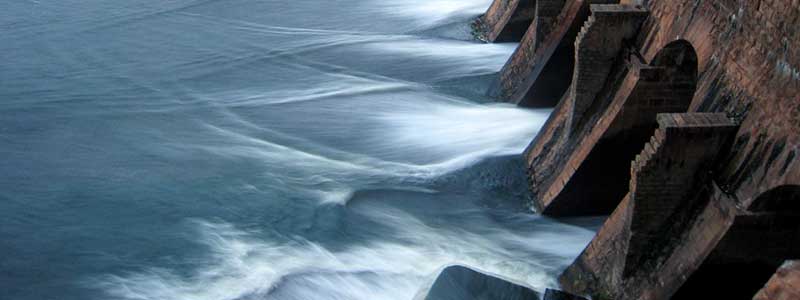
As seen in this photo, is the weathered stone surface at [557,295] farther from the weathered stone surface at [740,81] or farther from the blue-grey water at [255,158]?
the weathered stone surface at [740,81]

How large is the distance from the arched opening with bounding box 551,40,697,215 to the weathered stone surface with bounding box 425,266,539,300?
1575mm

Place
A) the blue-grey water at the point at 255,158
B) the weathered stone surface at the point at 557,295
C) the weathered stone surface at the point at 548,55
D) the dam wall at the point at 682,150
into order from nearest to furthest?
the dam wall at the point at 682,150 < the weathered stone surface at the point at 557,295 < the blue-grey water at the point at 255,158 < the weathered stone surface at the point at 548,55

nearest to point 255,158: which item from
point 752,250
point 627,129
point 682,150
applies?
point 627,129

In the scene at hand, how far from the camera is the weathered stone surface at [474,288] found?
929 cm

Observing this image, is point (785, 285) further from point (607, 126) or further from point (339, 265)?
point (339, 265)

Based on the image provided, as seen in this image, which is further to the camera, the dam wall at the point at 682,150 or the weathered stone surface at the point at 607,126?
the weathered stone surface at the point at 607,126

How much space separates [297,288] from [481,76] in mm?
6760

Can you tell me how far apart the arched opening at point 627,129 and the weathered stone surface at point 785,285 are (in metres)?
3.97

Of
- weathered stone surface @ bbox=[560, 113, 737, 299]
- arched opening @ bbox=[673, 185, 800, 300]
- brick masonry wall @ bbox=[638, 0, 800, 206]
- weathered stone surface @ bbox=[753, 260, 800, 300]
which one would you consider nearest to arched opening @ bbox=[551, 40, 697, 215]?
brick masonry wall @ bbox=[638, 0, 800, 206]

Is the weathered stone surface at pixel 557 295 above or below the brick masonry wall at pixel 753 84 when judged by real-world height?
below

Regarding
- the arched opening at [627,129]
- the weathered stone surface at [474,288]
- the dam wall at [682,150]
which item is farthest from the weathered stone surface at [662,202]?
the arched opening at [627,129]

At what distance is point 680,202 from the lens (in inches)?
332

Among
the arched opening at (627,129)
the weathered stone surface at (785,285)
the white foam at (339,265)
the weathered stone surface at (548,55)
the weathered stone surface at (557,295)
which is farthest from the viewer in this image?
the weathered stone surface at (548,55)

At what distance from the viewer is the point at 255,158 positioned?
12891mm
